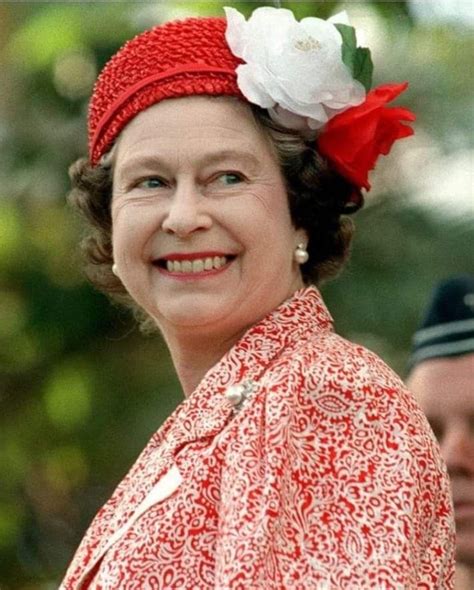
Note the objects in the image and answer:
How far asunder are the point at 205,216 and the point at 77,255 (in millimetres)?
4198

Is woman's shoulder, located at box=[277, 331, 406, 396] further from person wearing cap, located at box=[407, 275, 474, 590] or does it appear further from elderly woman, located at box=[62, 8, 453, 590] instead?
person wearing cap, located at box=[407, 275, 474, 590]

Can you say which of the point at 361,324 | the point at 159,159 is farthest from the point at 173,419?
the point at 361,324

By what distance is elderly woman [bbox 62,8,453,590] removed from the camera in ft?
10.4

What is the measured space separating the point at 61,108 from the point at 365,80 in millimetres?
4476

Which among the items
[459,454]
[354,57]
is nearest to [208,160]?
[354,57]

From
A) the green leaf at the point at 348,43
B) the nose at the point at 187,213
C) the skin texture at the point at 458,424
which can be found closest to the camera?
the nose at the point at 187,213

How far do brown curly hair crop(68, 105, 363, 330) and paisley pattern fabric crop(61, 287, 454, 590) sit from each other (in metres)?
0.38

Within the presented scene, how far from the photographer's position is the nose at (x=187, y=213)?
11.5 feet

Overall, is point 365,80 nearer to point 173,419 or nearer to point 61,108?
point 173,419

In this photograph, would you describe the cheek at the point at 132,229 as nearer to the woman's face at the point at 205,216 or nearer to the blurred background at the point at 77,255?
the woman's face at the point at 205,216

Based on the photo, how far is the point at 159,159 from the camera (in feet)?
11.7

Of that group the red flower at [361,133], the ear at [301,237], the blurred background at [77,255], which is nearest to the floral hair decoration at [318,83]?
the red flower at [361,133]

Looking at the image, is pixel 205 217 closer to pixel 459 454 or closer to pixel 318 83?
pixel 318 83

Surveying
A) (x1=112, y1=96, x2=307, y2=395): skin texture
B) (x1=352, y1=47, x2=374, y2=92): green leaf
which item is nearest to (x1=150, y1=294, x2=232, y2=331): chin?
(x1=112, y1=96, x2=307, y2=395): skin texture
